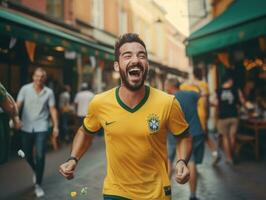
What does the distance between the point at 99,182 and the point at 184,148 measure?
15.4 ft

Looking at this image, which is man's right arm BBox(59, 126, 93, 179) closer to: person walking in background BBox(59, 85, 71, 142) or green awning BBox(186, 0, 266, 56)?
green awning BBox(186, 0, 266, 56)

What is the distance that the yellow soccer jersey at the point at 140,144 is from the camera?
9.41 ft

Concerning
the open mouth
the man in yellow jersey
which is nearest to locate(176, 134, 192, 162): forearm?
the man in yellow jersey

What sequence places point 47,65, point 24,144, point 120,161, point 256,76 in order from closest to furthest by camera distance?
point 120,161, point 24,144, point 256,76, point 47,65

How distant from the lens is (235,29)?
986cm

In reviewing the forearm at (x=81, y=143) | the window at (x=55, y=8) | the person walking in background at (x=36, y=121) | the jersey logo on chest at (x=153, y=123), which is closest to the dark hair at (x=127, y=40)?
the jersey logo on chest at (x=153, y=123)

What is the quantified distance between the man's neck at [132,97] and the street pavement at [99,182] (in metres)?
2.93

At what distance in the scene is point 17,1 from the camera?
48.3 feet

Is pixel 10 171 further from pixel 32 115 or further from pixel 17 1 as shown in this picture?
pixel 17 1

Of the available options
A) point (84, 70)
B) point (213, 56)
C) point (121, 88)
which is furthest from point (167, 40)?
point (121, 88)

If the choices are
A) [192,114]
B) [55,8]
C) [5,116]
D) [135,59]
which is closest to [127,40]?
[135,59]

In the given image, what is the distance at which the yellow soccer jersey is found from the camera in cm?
287

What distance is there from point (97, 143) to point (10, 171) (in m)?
5.15

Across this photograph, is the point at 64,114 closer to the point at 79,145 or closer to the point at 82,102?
the point at 82,102
